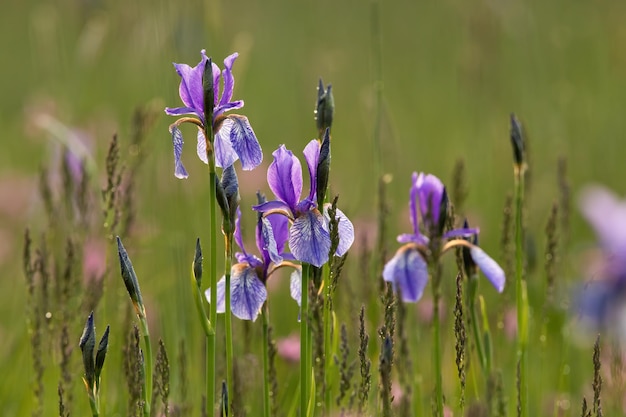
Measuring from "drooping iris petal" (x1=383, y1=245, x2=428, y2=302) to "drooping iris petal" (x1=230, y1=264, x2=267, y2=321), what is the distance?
236 millimetres

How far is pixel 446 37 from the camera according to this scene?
10.1 metres

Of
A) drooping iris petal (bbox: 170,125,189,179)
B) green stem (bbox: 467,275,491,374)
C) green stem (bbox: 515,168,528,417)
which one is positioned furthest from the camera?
green stem (bbox: 515,168,528,417)

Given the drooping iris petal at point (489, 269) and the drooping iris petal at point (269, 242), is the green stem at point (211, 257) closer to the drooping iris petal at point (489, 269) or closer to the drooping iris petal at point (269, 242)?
the drooping iris petal at point (269, 242)

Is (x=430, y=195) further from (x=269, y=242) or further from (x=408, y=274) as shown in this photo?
(x=269, y=242)

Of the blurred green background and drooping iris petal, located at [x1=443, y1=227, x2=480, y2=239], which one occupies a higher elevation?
the blurred green background

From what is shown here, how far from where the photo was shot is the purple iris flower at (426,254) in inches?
66.7

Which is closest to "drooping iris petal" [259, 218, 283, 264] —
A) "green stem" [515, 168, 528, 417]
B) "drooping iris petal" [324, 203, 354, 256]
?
"drooping iris petal" [324, 203, 354, 256]

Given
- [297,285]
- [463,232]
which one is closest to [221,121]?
[297,285]

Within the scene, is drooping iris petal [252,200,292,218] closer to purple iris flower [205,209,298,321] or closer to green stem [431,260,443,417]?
purple iris flower [205,209,298,321]

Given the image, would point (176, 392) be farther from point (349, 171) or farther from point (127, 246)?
point (349, 171)

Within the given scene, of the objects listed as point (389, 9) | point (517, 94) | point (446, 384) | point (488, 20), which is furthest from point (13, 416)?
point (389, 9)

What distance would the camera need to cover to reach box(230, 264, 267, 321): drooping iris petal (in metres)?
1.70

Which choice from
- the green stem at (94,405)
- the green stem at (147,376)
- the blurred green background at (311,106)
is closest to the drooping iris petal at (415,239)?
the green stem at (147,376)

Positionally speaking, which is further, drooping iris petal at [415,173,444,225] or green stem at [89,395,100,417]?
drooping iris petal at [415,173,444,225]
